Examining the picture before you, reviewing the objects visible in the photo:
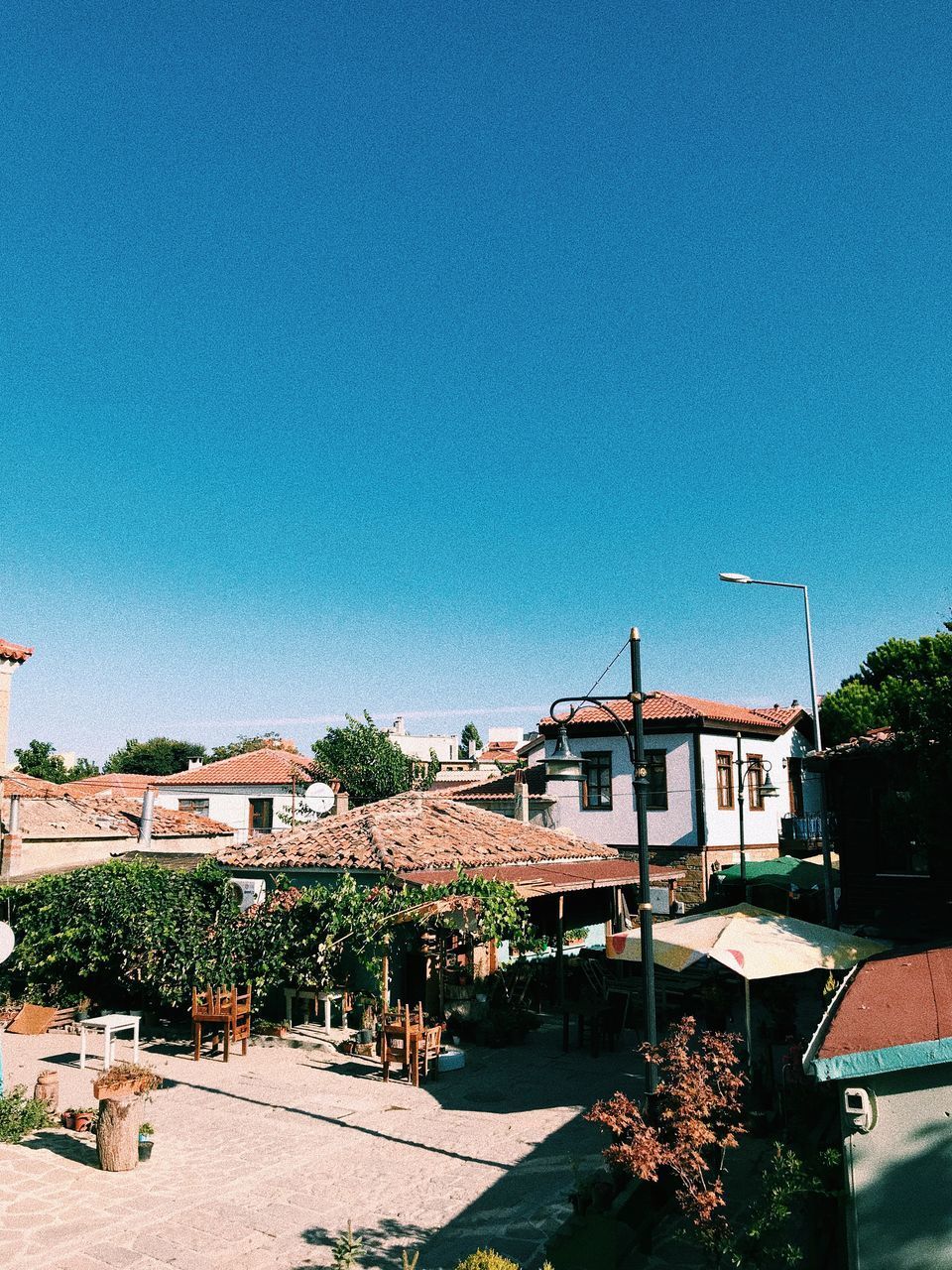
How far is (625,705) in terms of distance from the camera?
31.8m

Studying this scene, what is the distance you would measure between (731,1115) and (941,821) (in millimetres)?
5502

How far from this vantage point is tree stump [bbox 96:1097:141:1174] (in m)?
9.09

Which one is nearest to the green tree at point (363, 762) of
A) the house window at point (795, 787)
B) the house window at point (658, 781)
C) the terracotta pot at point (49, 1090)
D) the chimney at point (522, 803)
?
the chimney at point (522, 803)

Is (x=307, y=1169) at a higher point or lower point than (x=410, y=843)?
lower

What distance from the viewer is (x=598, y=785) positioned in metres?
30.4

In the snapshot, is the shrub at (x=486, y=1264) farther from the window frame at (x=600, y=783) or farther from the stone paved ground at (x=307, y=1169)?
the window frame at (x=600, y=783)

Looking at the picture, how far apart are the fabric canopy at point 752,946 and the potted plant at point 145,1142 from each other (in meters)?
5.51

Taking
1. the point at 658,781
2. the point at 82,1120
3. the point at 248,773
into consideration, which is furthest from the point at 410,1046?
the point at 248,773

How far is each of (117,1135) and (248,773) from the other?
127 feet

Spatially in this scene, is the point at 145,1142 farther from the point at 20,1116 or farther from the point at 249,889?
the point at 249,889

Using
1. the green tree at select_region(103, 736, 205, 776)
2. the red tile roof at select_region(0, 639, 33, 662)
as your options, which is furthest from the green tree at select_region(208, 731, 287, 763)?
the red tile roof at select_region(0, 639, 33, 662)

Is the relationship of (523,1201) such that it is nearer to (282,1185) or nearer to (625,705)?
(282,1185)

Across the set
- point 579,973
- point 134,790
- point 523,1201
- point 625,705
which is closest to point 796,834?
point 625,705

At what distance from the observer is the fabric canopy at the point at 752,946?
973 centimetres
